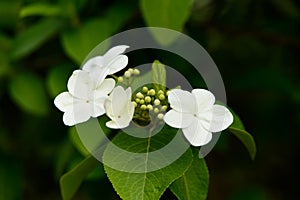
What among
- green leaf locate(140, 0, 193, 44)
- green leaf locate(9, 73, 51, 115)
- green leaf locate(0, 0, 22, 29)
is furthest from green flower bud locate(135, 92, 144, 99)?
green leaf locate(0, 0, 22, 29)

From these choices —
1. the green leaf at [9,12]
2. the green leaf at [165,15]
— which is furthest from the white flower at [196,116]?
the green leaf at [9,12]

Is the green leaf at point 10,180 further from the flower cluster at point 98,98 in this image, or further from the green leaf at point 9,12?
the flower cluster at point 98,98

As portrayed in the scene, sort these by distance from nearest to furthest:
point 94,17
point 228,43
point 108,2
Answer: point 94,17 → point 108,2 → point 228,43

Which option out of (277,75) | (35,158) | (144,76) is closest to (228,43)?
(277,75)

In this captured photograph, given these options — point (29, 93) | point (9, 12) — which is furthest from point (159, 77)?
point (9, 12)

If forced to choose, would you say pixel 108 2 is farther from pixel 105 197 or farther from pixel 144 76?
pixel 144 76

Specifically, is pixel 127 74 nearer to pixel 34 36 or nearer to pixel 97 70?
pixel 97 70

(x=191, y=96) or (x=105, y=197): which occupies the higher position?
(x=191, y=96)

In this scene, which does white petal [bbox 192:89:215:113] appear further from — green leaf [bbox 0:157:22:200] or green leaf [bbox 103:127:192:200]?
green leaf [bbox 0:157:22:200]
